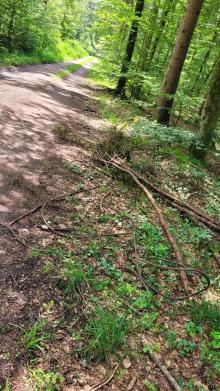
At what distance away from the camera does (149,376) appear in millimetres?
2553

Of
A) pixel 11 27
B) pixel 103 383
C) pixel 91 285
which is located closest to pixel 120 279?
pixel 91 285

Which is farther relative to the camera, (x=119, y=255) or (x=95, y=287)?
(x=119, y=255)

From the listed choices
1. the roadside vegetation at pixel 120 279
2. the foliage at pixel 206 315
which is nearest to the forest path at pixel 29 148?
the roadside vegetation at pixel 120 279

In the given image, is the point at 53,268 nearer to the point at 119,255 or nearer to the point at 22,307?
the point at 22,307

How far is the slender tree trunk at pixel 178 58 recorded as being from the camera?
800cm

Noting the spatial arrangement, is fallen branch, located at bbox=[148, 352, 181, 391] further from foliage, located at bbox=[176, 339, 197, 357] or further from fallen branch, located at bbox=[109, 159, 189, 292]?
fallen branch, located at bbox=[109, 159, 189, 292]

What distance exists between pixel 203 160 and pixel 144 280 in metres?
5.35

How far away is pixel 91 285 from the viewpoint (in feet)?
10.5

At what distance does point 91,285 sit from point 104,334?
0.69 m

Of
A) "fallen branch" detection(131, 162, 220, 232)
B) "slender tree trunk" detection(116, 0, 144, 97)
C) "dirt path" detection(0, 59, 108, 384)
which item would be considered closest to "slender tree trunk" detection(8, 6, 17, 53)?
"slender tree trunk" detection(116, 0, 144, 97)

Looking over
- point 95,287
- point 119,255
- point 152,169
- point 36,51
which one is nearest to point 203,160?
point 152,169

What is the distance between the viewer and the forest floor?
8.04ft

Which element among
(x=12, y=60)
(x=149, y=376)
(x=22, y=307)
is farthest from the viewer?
(x=12, y=60)

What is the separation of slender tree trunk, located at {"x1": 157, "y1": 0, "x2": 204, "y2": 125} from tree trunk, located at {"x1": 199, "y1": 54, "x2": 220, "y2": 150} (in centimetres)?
140
